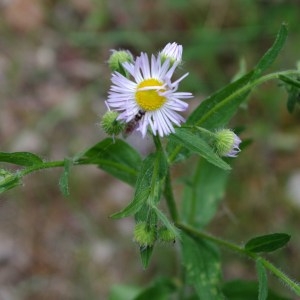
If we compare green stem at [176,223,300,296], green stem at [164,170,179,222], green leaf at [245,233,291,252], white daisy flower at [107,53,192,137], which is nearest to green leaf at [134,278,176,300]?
green stem at [176,223,300,296]

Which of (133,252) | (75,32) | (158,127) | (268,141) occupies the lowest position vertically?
(158,127)

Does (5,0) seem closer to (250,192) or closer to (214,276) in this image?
(250,192)

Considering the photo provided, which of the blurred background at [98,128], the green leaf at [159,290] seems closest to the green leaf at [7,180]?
the green leaf at [159,290]

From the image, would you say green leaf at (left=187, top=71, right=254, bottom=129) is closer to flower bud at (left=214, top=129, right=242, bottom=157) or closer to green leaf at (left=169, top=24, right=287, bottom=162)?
green leaf at (left=169, top=24, right=287, bottom=162)

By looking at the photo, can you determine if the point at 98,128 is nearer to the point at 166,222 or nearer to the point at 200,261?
the point at 200,261

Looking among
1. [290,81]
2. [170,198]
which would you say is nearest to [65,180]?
[170,198]

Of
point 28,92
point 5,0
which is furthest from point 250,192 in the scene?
point 5,0

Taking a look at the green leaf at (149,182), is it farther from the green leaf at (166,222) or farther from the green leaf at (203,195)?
the green leaf at (203,195)
